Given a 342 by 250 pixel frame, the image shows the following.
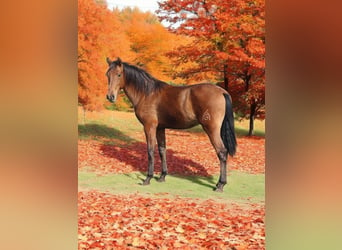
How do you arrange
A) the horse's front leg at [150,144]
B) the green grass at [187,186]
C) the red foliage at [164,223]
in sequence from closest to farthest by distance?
1. the red foliage at [164,223]
2. the green grass at [187,186]
3. the horse's front leg at [150,144]

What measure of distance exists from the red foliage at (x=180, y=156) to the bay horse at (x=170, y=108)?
0.08 m

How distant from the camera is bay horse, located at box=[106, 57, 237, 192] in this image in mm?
3969

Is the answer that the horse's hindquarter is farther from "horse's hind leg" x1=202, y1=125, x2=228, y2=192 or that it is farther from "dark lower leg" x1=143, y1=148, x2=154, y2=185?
"dark lower leg" x1=143, y1=148, x2=154, y2=185

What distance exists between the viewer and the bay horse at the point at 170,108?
3969mm

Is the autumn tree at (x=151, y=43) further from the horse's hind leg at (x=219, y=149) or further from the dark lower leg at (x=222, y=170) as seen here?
the dark lower leg at (x=222, y=170)

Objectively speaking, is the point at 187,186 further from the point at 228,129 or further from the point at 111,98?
the point at 111,98

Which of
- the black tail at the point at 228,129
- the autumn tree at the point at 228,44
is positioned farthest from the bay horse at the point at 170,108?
the autumn tree at the point at 228,44

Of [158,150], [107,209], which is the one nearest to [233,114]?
[158,150]

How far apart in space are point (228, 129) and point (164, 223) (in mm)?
1046

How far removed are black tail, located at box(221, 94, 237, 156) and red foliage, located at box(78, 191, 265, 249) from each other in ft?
1.86

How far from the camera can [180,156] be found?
4113mm
